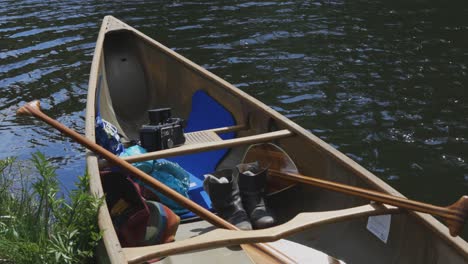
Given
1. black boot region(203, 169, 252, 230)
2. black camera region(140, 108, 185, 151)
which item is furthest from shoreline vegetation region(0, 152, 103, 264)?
black camera region(140, 108, 185, 151)

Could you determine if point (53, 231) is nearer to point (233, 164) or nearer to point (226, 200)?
point (226, 200)

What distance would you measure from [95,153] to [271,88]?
15.7 ft

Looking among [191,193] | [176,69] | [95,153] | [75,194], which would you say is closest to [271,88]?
[176,69]

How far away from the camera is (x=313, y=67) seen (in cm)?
917

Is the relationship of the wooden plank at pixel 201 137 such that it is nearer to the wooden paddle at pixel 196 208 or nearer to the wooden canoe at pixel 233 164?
the wooden canoe at pixel 233 164

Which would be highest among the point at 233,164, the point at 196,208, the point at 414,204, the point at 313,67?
the point at 414,204

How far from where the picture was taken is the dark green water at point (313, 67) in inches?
257

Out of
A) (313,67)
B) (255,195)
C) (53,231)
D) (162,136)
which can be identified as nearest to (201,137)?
(162,136)

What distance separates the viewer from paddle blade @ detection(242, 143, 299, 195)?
4367 millimetres

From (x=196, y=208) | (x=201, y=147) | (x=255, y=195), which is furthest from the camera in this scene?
(x=201, y=147)

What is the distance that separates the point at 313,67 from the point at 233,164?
14.5 feet

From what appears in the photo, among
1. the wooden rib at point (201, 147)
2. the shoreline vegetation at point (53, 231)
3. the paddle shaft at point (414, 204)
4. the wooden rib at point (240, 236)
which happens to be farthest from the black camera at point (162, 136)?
the wooden rib at point (240, 236)

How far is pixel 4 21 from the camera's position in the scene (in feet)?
42.7

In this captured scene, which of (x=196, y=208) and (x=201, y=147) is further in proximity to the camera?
(x=201, y=147)
